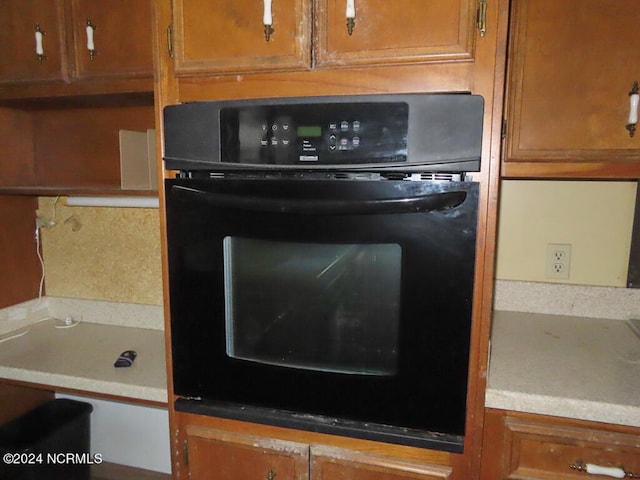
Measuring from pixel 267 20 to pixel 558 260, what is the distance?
1165mm

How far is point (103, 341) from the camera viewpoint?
147 centimetres

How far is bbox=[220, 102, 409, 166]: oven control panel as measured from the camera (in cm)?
83

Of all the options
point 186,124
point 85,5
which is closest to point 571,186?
point 186,124

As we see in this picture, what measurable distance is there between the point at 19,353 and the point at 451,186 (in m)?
1.38

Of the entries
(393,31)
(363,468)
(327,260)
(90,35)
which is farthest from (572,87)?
(90,35)

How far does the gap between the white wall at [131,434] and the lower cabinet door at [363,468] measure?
98 cm

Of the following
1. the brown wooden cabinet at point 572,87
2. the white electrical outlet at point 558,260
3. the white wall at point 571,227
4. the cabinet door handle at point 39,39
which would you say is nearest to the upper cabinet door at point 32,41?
the cabinet door handle at point 39,39

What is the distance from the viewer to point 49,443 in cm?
148

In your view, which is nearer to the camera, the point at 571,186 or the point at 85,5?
the point at 85,5

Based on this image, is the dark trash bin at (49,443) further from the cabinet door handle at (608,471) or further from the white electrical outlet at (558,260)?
the white electrical outlet at (558,260)

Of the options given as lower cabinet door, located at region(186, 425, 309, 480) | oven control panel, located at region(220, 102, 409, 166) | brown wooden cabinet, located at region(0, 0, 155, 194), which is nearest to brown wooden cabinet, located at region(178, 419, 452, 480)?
lower cabinet door, located at region(186, 425, 309, 480)

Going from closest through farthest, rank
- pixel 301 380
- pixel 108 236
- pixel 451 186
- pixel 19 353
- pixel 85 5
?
1. pixel 451 186
2. pixel 301 380
3. pixel 85 5
4. pixel 19 353
5. pixel 108 236

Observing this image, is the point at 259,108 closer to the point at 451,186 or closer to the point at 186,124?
the point at 186,124

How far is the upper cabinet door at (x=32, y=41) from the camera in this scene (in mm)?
1240
